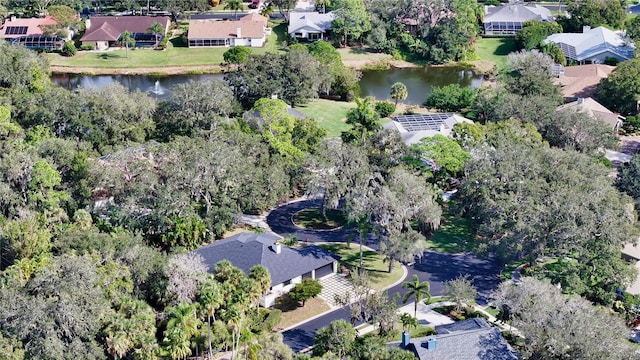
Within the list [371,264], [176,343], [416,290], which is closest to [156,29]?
[371,264]

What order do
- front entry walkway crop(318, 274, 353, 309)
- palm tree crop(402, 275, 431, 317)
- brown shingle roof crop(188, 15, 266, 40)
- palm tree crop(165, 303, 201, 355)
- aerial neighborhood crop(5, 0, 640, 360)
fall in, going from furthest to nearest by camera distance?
brown shingle roof crop(188, 15, 266, 40)
front entry walkway crop(318, 274, 353, 309)
palm tree crop(402, 275, 431, 317)
aerial neighborhood crop(5, 0, 640, 360)
palm tree crop(165, 303, 201, 355)

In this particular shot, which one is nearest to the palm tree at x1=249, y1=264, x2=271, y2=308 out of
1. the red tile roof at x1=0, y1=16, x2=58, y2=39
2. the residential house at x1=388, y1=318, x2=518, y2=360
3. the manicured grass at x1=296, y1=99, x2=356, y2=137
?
the residential house at x1=388, y1=318, x2=518, y2=360

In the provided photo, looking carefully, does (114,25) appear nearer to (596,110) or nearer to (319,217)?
(319,217)

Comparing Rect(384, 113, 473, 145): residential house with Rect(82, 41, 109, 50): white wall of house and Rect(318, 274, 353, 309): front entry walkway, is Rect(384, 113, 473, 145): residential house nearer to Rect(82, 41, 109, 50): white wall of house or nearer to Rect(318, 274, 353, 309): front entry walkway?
Rect(318, 274, 353, 309): front entry walkway

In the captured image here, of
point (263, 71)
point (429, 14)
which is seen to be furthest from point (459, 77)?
point (263, 71)

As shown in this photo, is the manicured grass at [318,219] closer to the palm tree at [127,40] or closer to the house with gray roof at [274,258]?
the house with gray roof at [274,258]

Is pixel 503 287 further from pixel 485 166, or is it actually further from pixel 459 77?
pixel 459 77
